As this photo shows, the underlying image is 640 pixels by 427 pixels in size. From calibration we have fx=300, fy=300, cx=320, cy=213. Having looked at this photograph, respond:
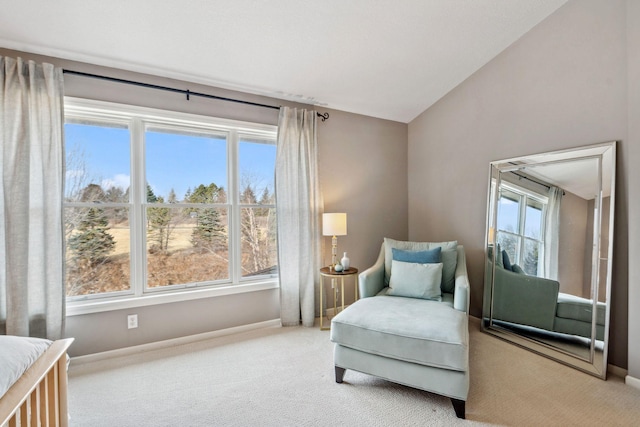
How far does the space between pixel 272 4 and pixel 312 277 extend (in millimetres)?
2408

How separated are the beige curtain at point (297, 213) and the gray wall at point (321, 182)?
0.53ft

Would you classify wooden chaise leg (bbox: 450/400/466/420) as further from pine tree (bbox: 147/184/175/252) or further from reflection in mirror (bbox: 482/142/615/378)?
pine tree (bbox: 147/184/175/252)

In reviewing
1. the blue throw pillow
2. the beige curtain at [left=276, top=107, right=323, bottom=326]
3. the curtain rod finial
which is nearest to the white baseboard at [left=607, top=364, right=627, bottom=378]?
the blue throw pillow

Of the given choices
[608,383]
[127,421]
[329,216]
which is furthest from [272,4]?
[608,383]

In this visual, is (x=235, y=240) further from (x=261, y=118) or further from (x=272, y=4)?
(x=272, y=4)

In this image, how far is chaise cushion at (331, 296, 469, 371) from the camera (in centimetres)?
173

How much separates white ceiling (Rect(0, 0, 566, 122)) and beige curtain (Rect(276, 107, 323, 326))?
37 cm

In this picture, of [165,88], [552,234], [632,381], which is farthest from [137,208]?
[632,381]

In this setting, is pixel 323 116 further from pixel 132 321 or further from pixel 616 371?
pixel 616 371

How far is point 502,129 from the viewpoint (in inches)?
114

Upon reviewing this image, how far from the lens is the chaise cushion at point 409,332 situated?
1727 millimetres

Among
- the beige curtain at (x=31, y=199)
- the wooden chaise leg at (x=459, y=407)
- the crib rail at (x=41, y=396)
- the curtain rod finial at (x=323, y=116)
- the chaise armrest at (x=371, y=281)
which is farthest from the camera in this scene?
the curtain rod finial at (x=323, y=116)

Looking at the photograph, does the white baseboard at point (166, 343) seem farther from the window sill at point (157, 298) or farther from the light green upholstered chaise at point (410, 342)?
the light green upholstered chaise at point (410, 342)

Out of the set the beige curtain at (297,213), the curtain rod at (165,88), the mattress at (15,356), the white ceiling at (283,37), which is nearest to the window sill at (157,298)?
the beige curtain at (297,213)
